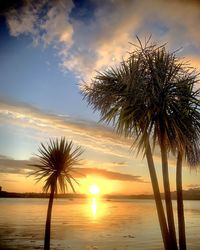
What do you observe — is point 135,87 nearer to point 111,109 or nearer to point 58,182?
point 111,109

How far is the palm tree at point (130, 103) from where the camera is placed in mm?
8164

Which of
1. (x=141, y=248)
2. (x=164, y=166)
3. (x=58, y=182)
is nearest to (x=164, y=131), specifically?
(x=164, y=166)

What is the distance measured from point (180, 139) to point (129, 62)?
2.57 m

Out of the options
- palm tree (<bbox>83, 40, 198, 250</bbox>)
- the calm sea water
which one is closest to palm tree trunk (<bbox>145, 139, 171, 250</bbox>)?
palm tree (<bbox>83, 40, 198, 250</bbox>)

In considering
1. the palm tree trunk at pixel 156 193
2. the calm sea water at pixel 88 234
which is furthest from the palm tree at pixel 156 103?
the calm sea water at pixel 88 234

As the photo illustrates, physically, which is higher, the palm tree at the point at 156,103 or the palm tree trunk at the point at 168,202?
the palm tree at the point at 156,103

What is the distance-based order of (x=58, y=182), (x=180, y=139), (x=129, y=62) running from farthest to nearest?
(x=58, y=182) < (x=129, y=62) < (x=180, y=139)

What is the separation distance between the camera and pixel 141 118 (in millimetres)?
8094

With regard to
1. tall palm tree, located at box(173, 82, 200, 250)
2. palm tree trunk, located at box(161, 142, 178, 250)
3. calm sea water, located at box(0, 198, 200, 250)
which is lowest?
calm sea water, located at box(0, 198, 200, 250)

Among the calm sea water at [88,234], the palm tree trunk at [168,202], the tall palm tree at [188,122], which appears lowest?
the calm sea water at [88,234]

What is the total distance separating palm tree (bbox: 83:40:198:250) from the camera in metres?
7.97

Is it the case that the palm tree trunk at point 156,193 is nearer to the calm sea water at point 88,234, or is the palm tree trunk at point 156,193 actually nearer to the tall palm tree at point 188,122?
the tall palm tree at point 188,122

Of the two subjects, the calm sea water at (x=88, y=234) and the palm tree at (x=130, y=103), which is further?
the calm sea water at (x=88, y=234)

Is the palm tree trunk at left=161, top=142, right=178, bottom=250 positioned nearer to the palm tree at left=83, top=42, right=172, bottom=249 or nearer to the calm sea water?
the palm tree at left=83, top=42, right=172, bottom=249
